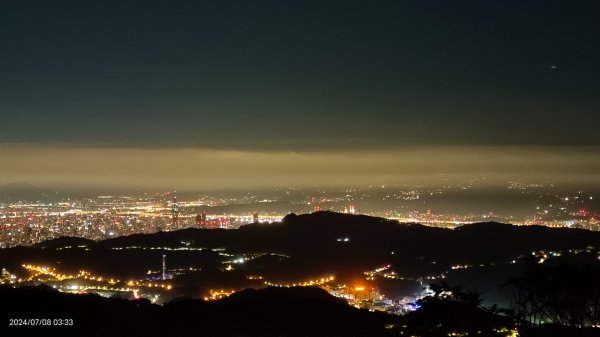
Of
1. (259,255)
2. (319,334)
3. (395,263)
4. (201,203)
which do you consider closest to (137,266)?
(259,255)

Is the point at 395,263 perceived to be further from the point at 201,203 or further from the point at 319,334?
the point at 201,203

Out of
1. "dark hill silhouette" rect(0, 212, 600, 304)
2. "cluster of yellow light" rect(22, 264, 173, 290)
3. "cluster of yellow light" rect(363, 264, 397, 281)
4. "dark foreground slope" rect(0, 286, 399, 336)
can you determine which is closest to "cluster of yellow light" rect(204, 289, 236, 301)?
"dark hill silhouette" rect(0, 212, 600, 304)

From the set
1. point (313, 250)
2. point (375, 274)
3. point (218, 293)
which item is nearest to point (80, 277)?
point (218, 293)

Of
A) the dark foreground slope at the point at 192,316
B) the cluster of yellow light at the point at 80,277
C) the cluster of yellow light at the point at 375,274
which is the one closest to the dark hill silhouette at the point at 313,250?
the cluster of yellow light at the point at 375,274

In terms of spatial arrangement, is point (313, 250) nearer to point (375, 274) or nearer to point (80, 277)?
point (375, 274)

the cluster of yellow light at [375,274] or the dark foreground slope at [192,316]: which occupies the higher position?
the dark foreground slope at [192,316]

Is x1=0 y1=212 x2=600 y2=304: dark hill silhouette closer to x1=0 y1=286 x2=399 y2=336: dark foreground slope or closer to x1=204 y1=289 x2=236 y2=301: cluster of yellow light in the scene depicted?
x1=204 y1=289 x2=236 y2=301: cluster of yellow light

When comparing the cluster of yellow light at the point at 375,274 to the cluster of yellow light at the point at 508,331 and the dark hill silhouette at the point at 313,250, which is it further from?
the cluster of yellow light at the point at 508,331

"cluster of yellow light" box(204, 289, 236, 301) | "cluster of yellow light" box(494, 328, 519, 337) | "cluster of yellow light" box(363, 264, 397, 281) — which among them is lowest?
"cluster of yellow light" box(363, 264, 397, 281)
